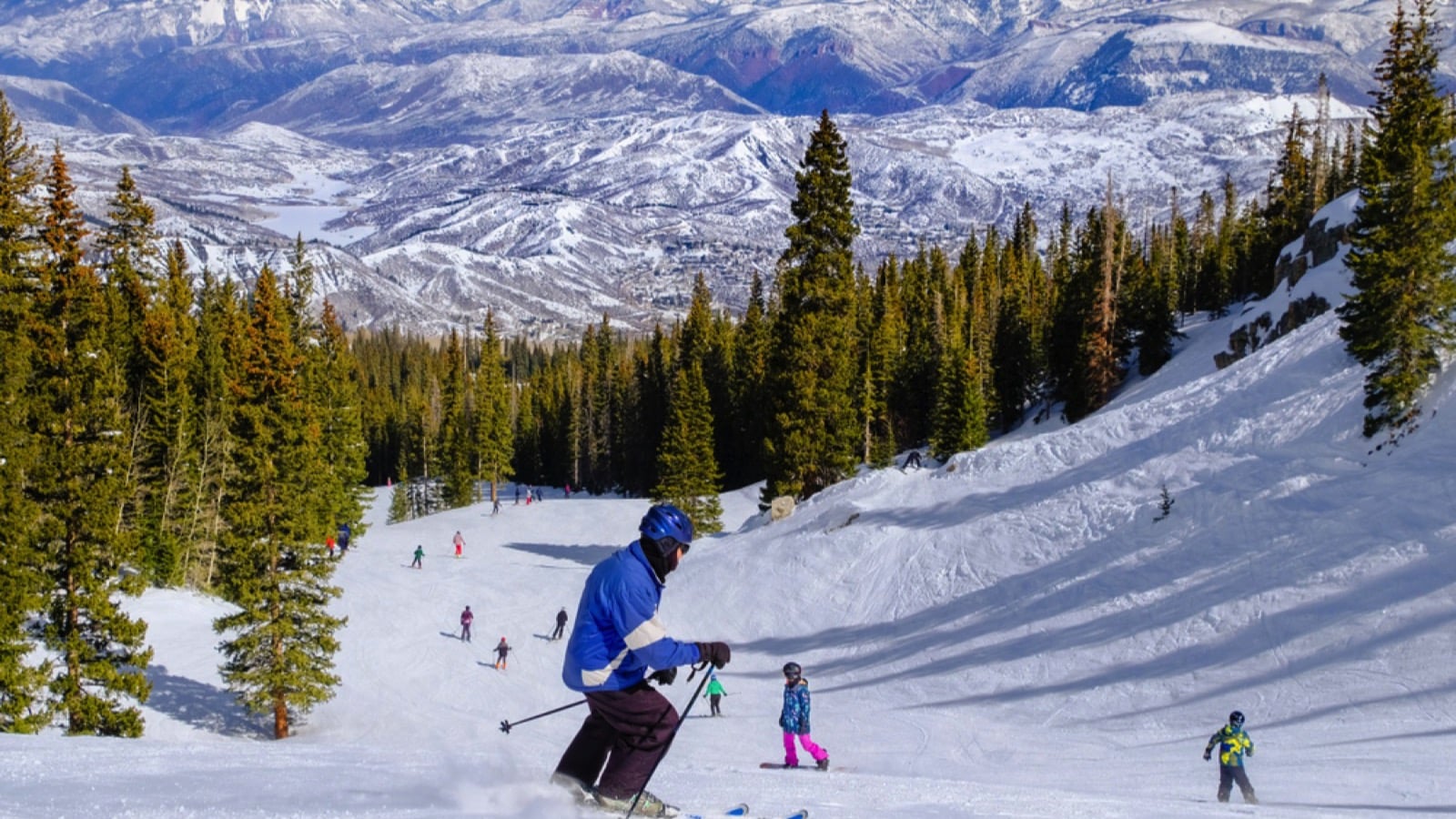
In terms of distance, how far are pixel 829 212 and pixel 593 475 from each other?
196ft

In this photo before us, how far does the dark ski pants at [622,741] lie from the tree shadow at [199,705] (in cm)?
2240

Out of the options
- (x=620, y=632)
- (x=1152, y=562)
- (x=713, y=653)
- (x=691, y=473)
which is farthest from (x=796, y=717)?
(x=691, y=473)

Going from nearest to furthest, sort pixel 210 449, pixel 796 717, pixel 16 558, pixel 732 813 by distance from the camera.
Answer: pixel 732 813 → pixel 796 717 → pixel 16 558 → pixel 210 449

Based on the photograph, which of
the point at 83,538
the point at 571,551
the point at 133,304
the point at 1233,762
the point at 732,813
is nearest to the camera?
the point at 732,813

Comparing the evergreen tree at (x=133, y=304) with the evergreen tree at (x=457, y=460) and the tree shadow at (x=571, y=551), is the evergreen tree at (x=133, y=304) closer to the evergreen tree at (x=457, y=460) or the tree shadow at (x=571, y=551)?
the tree shadow at (x=571, y=551)

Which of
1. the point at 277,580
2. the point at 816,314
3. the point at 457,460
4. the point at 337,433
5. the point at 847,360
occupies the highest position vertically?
the point at 816,314

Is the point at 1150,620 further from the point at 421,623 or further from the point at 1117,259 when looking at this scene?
the point at 1117,259

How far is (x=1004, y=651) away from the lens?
2336 centimetres

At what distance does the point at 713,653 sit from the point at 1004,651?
18.1 metres

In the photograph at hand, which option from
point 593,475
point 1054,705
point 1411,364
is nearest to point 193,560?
point 1054,705

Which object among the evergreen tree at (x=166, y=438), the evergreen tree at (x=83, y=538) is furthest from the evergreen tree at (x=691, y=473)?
the evergreen tree at (x=83, y=538)

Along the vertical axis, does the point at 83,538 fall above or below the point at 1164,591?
above

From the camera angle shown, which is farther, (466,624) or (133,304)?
(133,304)

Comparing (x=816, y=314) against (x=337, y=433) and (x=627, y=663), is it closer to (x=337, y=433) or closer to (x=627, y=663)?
(x=627, y=663)
